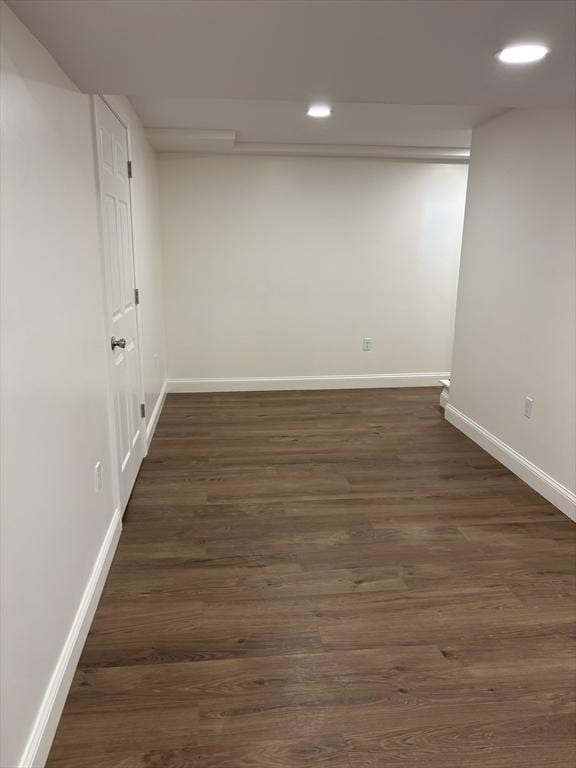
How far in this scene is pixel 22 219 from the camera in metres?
1.44

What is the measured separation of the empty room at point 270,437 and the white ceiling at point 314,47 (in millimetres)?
13

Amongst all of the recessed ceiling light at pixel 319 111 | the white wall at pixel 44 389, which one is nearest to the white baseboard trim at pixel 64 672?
the white wall at pixel 44 389

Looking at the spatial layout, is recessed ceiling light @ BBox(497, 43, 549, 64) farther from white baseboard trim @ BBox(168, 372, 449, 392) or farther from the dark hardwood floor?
white baseboard trim @ BBox(168, 372, 449, 392)

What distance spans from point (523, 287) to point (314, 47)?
237 cm

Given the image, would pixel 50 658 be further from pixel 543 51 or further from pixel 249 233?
pixel 249 233

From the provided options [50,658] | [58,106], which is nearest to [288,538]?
[50,658]

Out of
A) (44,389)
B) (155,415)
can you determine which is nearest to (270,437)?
(155,415)

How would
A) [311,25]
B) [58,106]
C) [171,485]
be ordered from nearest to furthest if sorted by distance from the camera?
1. [311,25]
2. [58,106]
3. [171,485]

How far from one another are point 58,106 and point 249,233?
333 centimetres

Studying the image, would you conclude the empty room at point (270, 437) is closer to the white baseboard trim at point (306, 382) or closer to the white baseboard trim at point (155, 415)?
the white baseboard trim at point (155, 415)

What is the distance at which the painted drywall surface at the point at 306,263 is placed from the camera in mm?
4992

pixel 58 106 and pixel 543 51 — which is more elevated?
pixel 543 51

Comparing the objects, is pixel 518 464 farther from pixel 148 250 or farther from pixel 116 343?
pixel 148 250

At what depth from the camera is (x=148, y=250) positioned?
4.11 meters
